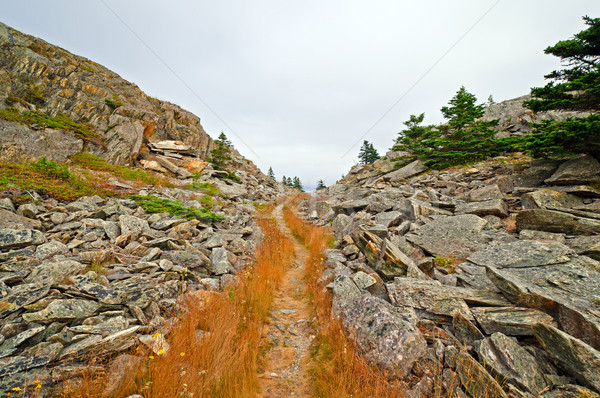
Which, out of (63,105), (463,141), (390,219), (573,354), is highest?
(63,105)

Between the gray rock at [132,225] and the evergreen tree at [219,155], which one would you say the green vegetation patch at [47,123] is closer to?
the evergreen tree at [219,155]

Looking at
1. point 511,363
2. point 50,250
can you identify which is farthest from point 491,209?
point 50,250

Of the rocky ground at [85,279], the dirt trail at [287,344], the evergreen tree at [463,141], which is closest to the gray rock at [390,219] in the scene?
the dirt trail at [287,344]

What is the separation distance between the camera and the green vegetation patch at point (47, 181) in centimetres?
765

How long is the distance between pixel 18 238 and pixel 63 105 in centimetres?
2490

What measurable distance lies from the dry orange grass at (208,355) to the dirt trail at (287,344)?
0.28 m

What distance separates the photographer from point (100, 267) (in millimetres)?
4797

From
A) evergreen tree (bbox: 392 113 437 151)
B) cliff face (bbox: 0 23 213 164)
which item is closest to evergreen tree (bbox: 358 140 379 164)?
evergreen tree (bbox: 392 113 437 151)

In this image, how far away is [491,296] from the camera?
13.8 ft

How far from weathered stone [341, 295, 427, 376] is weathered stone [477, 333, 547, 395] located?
82cm

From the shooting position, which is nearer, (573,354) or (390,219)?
(573,354)

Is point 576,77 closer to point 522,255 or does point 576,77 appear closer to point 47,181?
point 522,255

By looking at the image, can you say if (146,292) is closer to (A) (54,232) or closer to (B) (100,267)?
(B) (100,267)

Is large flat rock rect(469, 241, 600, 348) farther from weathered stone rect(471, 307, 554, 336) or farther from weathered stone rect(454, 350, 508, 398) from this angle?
weathered stone rect(454, 350, 508, 398)
